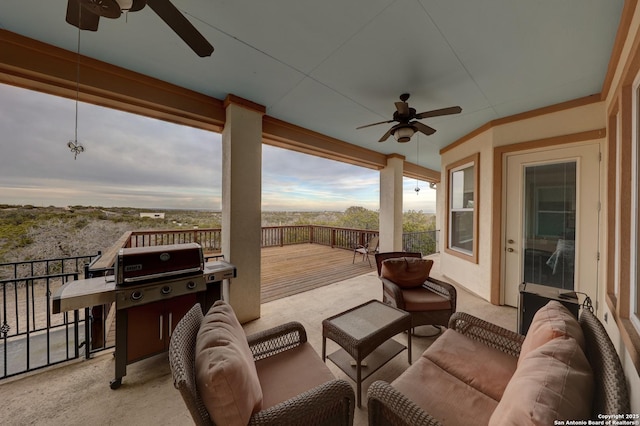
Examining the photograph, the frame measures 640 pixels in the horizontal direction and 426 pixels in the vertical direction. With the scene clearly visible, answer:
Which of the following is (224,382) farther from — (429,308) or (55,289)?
(55,289)

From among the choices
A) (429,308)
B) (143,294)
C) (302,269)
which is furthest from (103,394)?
(302,269)

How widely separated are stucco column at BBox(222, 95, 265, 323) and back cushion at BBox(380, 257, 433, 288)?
1.62 meters

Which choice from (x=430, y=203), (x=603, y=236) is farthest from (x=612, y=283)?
(x=430, y=203)

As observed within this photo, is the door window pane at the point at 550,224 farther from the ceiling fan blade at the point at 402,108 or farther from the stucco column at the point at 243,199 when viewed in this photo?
the stucco column at the point at 243,199

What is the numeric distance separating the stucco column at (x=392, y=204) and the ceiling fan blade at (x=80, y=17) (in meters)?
4.77

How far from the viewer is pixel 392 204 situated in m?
5.00

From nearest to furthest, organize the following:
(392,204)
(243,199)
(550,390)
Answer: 1. (550,390)
2. (243,199)
3. (392,204)

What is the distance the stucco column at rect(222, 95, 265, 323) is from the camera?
2.64m

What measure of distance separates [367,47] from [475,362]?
2415 mm

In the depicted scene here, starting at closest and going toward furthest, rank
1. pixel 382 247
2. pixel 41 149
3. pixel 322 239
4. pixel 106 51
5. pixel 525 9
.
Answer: pixel 525 9, pixel 106 51, pixel 41 149, pixel 382 247, pixel 322 239

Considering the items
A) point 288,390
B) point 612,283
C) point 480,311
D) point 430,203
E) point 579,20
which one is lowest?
point 480,311

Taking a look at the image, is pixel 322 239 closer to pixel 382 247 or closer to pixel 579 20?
pixel 382 247

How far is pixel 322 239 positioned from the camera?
26.7 feet

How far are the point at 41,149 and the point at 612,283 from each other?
21.3 feet
